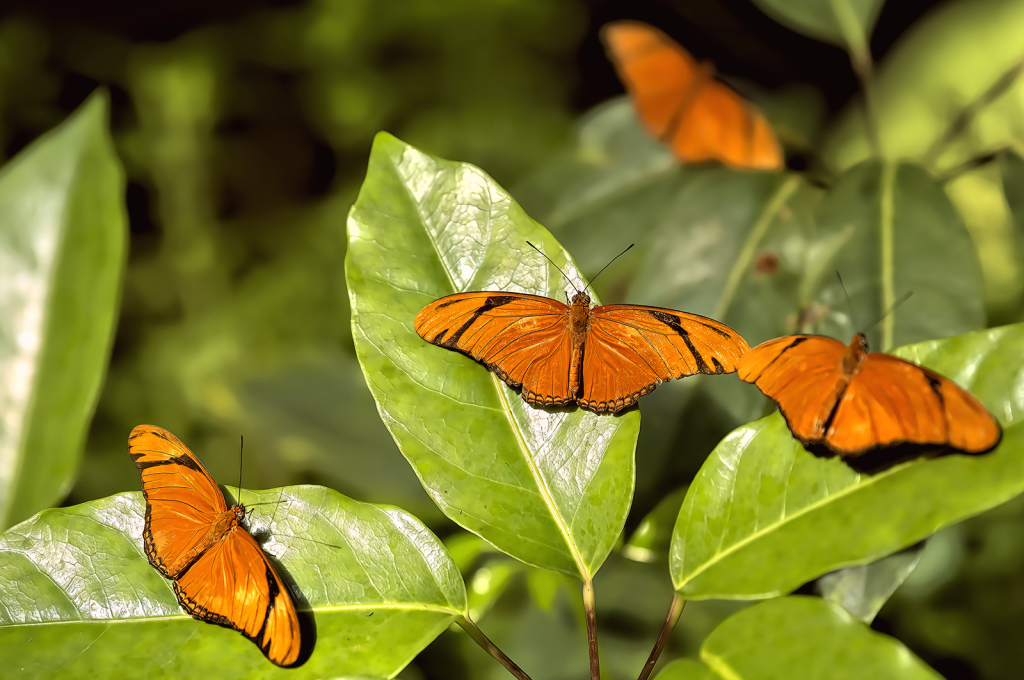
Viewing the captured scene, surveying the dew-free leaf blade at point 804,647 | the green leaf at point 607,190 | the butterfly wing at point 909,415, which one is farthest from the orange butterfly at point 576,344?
the green leaf at point 607,190

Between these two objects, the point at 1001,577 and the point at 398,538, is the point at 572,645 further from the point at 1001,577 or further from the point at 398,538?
the point at 1001,577

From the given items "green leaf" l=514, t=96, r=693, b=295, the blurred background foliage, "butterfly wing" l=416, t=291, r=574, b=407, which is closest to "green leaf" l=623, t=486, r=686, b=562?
the blurred background foliage

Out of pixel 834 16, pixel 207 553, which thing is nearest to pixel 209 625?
pixel 207 553

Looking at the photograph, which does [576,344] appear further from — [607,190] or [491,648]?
[607,190]

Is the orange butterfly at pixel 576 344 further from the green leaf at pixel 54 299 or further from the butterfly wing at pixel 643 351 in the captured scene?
the green leaf at pixel 54 299

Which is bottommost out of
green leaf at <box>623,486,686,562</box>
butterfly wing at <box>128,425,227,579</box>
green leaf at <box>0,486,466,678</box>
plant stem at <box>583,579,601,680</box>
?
green leaf at <box>623,486,686,562</box>

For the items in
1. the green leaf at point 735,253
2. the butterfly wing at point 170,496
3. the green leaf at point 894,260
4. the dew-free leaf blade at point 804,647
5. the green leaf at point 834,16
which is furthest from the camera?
the green leaf at point 834,16

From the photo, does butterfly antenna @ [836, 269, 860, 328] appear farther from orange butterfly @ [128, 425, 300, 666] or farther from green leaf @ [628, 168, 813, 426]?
orange butterfly @ [128, 425, 300, 666]

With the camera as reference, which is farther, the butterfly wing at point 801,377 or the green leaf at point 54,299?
the green leaf at point 54,299
